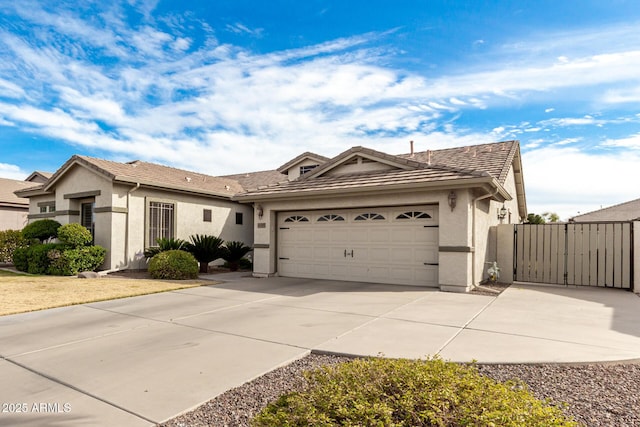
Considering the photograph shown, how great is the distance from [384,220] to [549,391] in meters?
7.63

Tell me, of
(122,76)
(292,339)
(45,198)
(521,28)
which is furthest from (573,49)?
(45,198)

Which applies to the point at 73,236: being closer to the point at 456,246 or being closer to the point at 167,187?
the point at 167,187

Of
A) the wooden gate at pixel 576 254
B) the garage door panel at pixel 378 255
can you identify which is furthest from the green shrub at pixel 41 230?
the wooden gate at pixel 576 254

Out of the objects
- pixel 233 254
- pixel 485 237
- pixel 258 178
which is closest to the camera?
pixel 485 237

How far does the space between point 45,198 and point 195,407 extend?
1998 centimetres

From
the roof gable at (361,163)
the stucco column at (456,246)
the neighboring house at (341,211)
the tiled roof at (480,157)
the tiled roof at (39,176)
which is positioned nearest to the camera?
the stucco column at (456,246)

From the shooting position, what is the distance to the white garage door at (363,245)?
10367 mm

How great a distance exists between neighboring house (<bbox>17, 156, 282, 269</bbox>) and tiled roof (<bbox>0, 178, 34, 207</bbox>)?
5.71 metres

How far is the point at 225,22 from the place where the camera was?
11.4m

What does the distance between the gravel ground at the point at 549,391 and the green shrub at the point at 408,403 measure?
30.4 inches

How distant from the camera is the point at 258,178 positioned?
77.1 ft

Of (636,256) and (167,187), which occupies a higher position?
(167,187)

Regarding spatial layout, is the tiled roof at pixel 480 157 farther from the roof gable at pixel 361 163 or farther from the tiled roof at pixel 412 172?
the roof gable at pixel 361 163

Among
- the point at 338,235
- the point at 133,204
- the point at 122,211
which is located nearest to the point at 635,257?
the point at 338,235
